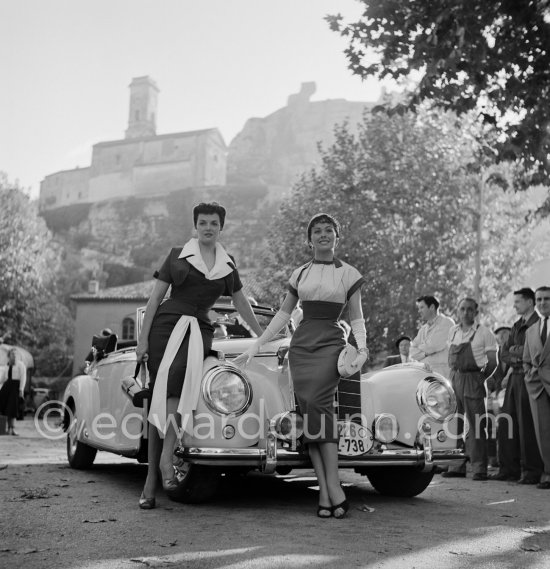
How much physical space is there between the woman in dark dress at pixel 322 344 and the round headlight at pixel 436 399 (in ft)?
2.94

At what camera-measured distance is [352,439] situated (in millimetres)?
5430

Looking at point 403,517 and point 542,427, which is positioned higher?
point 542,427

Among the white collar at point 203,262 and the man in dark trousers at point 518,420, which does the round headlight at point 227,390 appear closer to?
the white collar at point 203,262

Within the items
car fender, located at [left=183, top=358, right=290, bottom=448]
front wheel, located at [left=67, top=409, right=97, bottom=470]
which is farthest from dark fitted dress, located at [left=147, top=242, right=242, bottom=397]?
front wheel, located at [left=67, top=409, right=97, bottom=470]

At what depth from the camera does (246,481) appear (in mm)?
7312

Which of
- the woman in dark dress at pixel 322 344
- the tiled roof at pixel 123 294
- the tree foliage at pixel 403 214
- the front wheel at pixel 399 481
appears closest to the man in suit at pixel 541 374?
the front wheel at pixel 399 481

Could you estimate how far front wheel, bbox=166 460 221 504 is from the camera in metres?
5.34

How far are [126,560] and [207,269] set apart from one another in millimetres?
2346

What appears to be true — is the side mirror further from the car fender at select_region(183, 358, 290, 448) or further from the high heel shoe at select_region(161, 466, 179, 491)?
the high heel shoe at select_region(161, 466, 179, 491)

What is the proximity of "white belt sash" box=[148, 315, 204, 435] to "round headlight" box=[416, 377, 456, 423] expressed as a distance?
71.3 inches

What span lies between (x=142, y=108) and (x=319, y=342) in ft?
401

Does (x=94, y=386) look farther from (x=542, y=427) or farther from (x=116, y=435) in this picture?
(x=542, y=427)

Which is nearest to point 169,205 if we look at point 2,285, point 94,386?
point 2,285

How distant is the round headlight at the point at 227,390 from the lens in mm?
5148
